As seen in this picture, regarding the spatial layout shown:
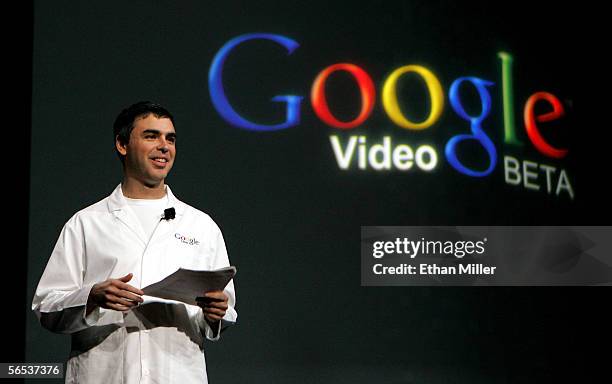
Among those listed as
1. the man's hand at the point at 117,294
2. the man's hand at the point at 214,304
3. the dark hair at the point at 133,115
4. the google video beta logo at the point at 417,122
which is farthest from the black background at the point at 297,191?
the man's hand at the point at 117,294

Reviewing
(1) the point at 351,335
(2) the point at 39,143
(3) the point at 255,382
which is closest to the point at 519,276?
(1) the point at 351,335

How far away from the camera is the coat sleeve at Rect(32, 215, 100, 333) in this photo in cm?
236

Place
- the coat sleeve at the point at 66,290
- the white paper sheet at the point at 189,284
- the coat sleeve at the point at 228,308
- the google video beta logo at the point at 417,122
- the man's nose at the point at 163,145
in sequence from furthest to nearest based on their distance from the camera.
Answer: the google video beta logo at the point at 417,122 → the man's nose at the point at 163,145 → the coat sleeve at the point at 228,308 → the coat sleeve at the point at 66,290 → the white paper sheet at the point at 189,284

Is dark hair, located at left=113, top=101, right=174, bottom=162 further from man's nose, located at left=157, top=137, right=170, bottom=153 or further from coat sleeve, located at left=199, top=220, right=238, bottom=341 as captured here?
coat sleeve, located at left=199, top=220, right=238, bottom=341

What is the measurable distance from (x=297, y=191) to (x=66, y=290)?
2.28 m

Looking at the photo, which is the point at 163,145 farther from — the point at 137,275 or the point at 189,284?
the point at 189,284

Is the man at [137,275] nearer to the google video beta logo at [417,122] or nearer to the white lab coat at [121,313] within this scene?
the white lab coat at [121,313]

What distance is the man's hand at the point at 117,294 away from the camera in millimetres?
2242

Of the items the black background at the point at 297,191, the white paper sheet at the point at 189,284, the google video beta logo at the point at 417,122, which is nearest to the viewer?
the white paper sheet at the point at 189,284

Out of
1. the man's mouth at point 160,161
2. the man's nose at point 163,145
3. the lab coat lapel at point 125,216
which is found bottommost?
the lab coat lapel at point 125,216

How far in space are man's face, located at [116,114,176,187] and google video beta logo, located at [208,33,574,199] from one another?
1.90m

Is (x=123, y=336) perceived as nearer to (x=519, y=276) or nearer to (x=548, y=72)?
(x=519, y=276)

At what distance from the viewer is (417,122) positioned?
4773 mm

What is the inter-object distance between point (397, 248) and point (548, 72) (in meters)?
1.45
